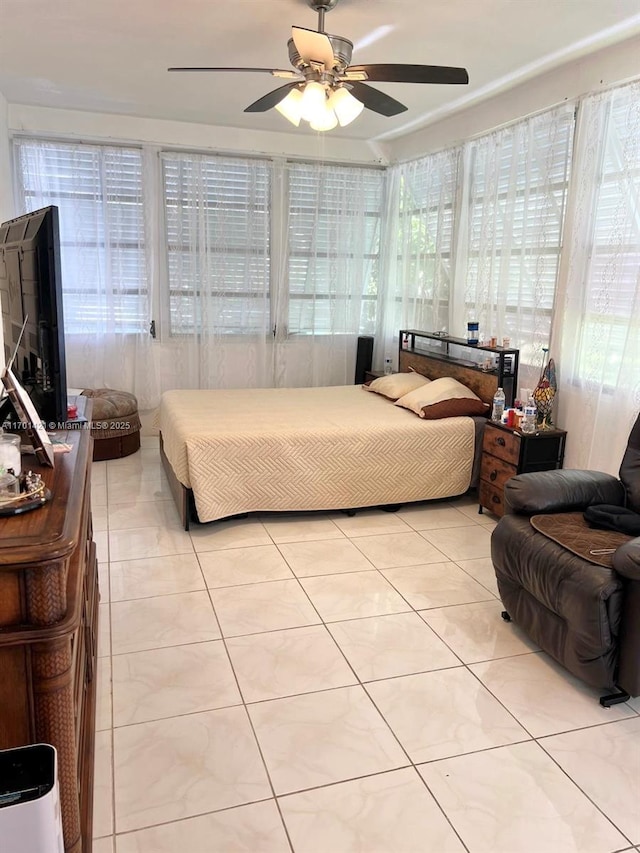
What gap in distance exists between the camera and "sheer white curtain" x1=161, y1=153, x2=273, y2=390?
522cm

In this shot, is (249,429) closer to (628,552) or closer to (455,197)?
(628,552)

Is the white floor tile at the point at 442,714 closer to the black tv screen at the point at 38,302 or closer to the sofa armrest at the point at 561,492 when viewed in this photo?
the sofa armrest at the point at 561,492

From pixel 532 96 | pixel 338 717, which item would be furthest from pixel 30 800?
pixel 532 96

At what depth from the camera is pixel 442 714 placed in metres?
2.12

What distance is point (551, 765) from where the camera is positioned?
6.25 feet

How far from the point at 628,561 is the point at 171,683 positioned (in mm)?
1619

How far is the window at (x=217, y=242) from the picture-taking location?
5207mm

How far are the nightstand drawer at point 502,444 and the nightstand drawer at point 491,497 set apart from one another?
0.20 m

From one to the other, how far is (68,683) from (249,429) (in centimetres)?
243

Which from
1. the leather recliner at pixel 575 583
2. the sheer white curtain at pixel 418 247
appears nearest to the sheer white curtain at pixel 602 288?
the leather recliner at pixel 575 583

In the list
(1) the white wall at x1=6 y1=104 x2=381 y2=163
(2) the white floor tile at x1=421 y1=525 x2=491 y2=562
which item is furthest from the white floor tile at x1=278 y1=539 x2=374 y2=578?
(1) the white wall at x1=6 y1=104 x2=381 y2=163

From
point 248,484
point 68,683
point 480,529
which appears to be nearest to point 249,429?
point 248,484

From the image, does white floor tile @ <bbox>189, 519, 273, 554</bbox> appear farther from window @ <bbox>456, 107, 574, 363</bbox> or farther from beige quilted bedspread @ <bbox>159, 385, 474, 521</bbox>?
window @ <bbox>456, 107, 574, 363</bbox>

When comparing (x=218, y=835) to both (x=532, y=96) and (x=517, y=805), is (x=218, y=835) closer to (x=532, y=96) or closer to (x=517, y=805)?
(x=517, y=805)
